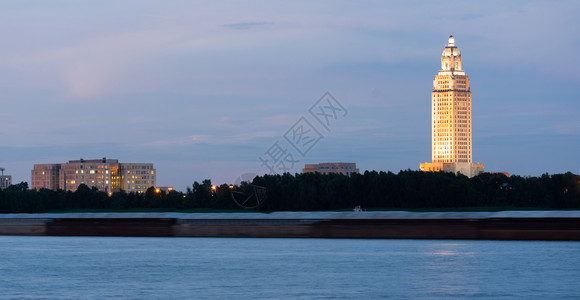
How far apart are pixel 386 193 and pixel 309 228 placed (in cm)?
5814

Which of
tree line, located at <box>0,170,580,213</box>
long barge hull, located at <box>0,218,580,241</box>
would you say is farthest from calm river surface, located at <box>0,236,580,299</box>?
tree line, located at <box>0,170,580,213</box>

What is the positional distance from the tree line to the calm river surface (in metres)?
→ 63.4

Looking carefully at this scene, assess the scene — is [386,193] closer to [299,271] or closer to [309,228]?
[309,228]

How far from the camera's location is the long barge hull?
80.1 metres

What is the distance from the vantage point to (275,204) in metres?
157

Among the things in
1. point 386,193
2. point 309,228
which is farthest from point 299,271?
point 386,193

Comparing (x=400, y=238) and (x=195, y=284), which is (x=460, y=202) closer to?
(x=400, y=238)

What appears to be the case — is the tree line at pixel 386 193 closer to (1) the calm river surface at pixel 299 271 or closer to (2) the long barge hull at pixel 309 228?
(2) the long barge hull at pixel 309 228

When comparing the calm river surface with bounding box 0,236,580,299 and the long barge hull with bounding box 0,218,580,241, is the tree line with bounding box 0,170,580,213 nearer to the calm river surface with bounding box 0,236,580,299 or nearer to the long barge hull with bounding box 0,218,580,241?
the long barge hull with bounding box 0,218,580,241

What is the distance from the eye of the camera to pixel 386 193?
5837 inches

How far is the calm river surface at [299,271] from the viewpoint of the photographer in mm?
45875

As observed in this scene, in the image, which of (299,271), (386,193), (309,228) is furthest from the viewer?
(386,193)

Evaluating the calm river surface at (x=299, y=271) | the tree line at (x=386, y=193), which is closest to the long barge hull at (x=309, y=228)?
the calm river surface at (x=299, y=271)

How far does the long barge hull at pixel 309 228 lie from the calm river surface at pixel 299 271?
1.35 metres
